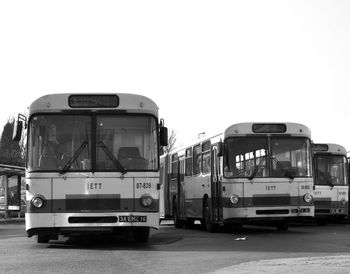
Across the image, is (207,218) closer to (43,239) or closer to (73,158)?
(43,239)

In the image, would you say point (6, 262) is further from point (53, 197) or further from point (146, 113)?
point (146, 113)

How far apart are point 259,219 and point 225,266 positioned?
854 centimetres

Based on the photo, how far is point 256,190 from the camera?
66.2ft

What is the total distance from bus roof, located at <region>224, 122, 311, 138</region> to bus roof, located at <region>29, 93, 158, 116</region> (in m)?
4.87

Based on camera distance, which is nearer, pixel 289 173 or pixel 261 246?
pixel 261 246

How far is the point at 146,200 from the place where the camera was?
15516 millimetres

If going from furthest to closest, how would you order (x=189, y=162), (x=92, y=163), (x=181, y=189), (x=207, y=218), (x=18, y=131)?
(x=181, y=189) < (x=189, y=162) < (x=207, y=218) < (x=18, y=131) < (x=92, y=163)

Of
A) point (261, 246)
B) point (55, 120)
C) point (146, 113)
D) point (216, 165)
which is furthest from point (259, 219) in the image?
point (55, 120)

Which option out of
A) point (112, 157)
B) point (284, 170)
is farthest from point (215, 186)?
point (112, 157)

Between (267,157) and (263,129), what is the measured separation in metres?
0.81

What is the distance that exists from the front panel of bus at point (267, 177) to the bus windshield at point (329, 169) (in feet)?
23.0

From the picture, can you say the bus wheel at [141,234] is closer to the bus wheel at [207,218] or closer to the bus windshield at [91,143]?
the bus windshield at [91,143]

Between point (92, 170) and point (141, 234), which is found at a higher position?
point (92, 170)

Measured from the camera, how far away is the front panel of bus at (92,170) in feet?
50.3
